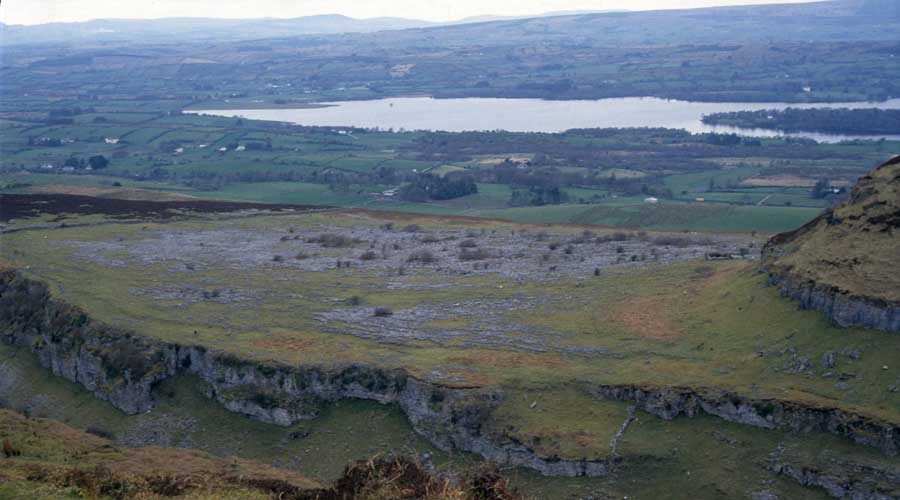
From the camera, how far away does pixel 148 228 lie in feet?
240

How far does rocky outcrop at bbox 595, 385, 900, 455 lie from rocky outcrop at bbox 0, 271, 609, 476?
3769 mm

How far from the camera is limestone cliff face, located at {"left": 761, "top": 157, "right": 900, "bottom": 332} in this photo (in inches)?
1438

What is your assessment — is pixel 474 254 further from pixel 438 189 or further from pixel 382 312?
pixel 438 189

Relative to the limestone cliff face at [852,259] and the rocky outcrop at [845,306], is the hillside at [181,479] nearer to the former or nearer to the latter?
the rocky outcrop at [845,306]

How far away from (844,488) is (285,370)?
69.9 ft

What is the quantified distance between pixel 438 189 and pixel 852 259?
6576 centimetres

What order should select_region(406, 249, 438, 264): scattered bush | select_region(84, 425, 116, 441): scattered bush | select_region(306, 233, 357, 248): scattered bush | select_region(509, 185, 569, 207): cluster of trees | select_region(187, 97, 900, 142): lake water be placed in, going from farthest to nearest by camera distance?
select_region(187, 97, 900, 142): lake water < select_region(509, 185, 569, 207): cluster of trees < select_region(306, 233, 357, 248): scattered bush < select_region(406, 249, 438, 264): scattered bush < select_region(84, 425, 116, 441): scattered bush

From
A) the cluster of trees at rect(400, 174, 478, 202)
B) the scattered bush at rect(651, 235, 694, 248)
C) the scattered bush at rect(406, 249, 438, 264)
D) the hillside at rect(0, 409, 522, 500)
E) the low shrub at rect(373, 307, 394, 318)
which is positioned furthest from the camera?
the cluster of trees at rect(400, 174, 478, 202)

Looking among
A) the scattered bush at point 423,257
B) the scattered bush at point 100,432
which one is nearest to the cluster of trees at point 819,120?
the scattered bush at point 423,257

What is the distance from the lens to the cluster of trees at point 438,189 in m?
102

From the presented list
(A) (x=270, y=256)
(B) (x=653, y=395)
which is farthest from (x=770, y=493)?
(A) (x=270, y=256)

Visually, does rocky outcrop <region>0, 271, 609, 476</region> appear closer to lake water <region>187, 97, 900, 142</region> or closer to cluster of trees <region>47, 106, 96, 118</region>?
lake water <region>187, 97, 900, 142</region>

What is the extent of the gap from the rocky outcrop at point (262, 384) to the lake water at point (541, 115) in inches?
4679

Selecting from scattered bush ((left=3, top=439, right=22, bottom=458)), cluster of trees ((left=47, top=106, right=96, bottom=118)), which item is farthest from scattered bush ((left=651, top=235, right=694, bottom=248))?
cluster of trees ((left=47, top=106, right=96, bottom=118))
